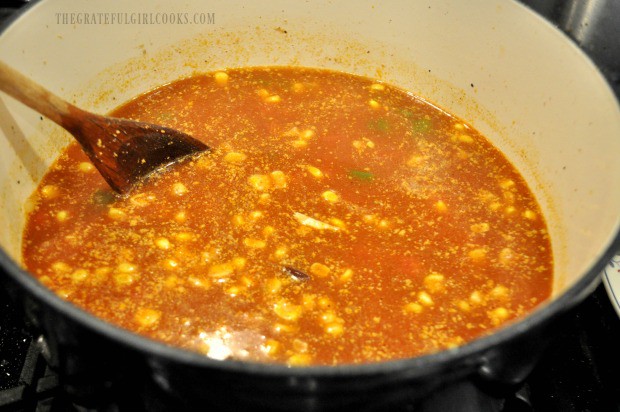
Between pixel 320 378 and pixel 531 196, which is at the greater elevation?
pixel 320 378

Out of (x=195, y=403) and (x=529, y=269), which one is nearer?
(x=195, y=403)

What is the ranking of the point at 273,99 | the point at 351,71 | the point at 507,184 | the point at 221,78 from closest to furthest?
the point at 507,184
the point at 273,99
the point at 221,78
the point at 351,71

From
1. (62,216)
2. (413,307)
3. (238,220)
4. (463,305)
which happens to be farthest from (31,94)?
(463,305)

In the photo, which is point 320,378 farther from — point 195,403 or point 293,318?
point 293,318

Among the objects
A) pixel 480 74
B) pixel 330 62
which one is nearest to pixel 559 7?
pixel 480 74

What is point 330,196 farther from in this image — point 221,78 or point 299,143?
point 221,78

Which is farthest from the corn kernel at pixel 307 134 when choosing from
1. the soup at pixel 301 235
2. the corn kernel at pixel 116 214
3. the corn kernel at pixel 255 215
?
the corn kernel at pixel 116 214

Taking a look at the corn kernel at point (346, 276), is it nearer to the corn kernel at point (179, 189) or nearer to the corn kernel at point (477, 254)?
the corn kernel at point (477, 254)

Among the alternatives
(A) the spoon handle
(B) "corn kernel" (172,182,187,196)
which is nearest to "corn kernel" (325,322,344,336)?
(B) "corn kernel" (172,182,187,196)
